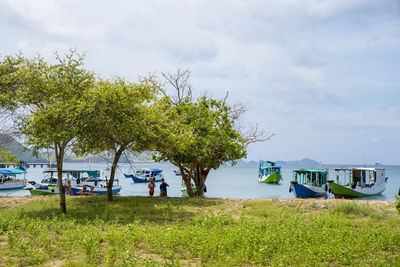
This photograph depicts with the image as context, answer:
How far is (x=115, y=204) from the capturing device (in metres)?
21.1

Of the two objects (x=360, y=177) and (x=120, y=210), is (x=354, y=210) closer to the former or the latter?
(x=120, y=210)

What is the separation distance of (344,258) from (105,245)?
702 centimetres

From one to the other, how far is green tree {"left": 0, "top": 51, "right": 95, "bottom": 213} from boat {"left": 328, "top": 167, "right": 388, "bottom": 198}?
30.1 m

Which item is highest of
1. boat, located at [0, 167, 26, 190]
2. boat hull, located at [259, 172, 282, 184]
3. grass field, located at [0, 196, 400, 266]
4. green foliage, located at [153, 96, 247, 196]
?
green foliage, located at [153, 96, 247, 196]

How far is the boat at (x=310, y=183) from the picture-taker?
132 feet

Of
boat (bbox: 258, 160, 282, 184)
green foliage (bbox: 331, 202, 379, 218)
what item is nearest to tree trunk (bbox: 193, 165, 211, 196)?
green foliage (bbox: 331, 202, 379, 218)

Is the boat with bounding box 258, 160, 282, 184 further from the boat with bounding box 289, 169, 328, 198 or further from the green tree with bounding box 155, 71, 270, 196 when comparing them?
the green tree with bounding box 155, 71, 270, 196

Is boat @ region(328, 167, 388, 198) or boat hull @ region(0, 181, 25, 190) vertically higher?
boat @ region(328, 167, 388, 198)

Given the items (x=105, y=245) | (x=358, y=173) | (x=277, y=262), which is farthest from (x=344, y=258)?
(x=358, y=173)

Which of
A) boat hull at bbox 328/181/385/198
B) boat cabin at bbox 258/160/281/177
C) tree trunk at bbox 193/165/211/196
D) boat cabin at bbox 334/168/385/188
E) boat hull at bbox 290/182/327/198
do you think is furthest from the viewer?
boat cabin at bbox 258/160/281/177

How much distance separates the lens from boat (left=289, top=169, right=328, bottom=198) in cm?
4028

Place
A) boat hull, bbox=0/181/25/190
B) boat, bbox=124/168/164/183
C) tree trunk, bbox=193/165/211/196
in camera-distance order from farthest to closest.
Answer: boat, bbox=124/168/164/183 → boat hull, bbox=0/181/25/190 → tree trunk, bbox=193/165/211/196

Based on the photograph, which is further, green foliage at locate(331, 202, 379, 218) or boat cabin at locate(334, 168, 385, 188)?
boat cabin at locate(334, 168, 385, 188)

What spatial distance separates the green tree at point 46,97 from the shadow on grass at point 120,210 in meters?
1.40
